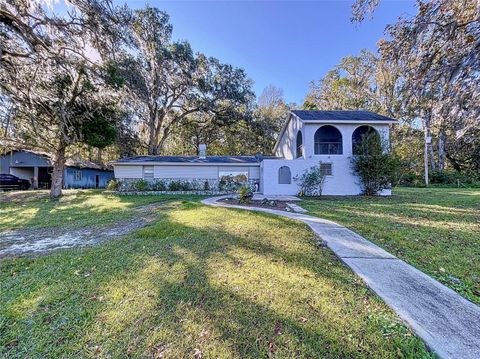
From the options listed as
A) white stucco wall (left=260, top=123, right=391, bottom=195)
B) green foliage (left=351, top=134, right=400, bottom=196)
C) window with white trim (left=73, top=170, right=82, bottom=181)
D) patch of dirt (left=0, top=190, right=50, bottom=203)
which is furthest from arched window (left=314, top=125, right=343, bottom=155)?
window with white trim (left=73, top=170, right=82, bottom=181)

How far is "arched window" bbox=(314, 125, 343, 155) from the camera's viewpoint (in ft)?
53.2

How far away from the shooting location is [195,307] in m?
2.62

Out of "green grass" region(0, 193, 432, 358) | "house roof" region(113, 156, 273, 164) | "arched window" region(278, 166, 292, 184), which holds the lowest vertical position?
"green grass" region(0, 193, 432, 358)

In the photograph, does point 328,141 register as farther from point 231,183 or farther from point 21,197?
point 21,197

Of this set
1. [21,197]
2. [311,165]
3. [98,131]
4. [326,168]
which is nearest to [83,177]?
[21,197]

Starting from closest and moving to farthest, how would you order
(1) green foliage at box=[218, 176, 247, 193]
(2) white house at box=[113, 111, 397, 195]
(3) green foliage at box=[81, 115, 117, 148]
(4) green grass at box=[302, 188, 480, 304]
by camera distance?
(4) green grass at box=[302, 188, 480, 304] < (3) green foliage at box=[81, 115, 117, 148] < (2) white house at box=[113, 111, 397, 195] < (1) green foliage at box=[218, 176, 247, 193]

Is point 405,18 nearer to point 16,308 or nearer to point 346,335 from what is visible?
point 346,335

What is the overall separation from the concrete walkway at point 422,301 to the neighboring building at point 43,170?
26207 mm

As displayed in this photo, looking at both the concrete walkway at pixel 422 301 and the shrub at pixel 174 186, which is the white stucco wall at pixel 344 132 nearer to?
the shrub at pixel 174 186

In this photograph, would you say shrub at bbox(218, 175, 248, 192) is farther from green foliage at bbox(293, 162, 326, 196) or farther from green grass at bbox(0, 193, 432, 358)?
green grass at bbox(0, 193, 432, 358)

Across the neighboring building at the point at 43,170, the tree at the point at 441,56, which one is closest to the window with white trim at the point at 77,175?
the neighboring building at the point at 43,170

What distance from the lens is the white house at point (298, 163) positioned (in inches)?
608

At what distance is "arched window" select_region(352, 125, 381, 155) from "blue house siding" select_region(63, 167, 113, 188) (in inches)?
1012

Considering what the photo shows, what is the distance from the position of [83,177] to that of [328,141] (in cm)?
2482
